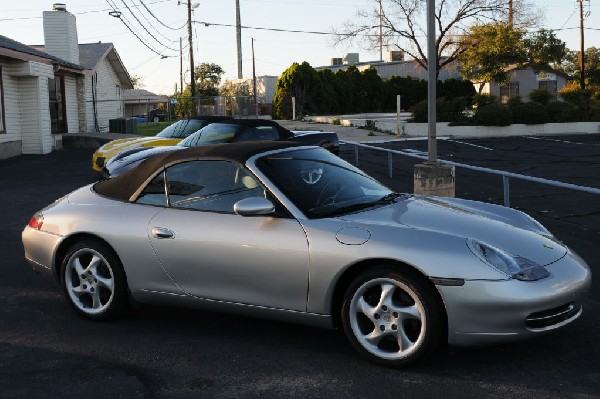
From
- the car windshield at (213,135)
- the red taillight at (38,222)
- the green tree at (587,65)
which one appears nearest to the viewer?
the red taillight at (38,222)

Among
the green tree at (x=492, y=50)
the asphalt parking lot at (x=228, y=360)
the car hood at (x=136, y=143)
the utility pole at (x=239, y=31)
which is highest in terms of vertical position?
the utility pole at (x=239, y=31)

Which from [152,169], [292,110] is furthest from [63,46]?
[152,169]

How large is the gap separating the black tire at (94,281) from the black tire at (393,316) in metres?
1.84

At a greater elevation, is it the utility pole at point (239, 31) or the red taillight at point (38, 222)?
the utility pole at point (239, 31)

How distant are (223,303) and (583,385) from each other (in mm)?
2298

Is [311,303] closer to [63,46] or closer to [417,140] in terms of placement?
[417,140]

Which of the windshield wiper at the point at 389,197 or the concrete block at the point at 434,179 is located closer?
the windshield wiper at the point at 389,197

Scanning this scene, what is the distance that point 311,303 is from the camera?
4344 mm

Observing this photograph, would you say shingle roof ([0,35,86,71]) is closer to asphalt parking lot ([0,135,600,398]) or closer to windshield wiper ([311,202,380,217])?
asphalt parking lot ([0,135,600,398])

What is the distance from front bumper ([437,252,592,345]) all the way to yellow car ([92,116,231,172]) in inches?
394

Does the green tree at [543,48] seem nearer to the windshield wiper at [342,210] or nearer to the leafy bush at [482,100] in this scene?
the leafy bush at [482,100]

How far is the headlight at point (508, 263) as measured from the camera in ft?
13.0

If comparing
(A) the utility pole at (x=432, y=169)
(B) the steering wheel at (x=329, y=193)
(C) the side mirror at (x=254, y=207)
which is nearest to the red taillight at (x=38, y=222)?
(C) the side mirror at (x=254, y=207)

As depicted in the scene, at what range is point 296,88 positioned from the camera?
1756 inches
